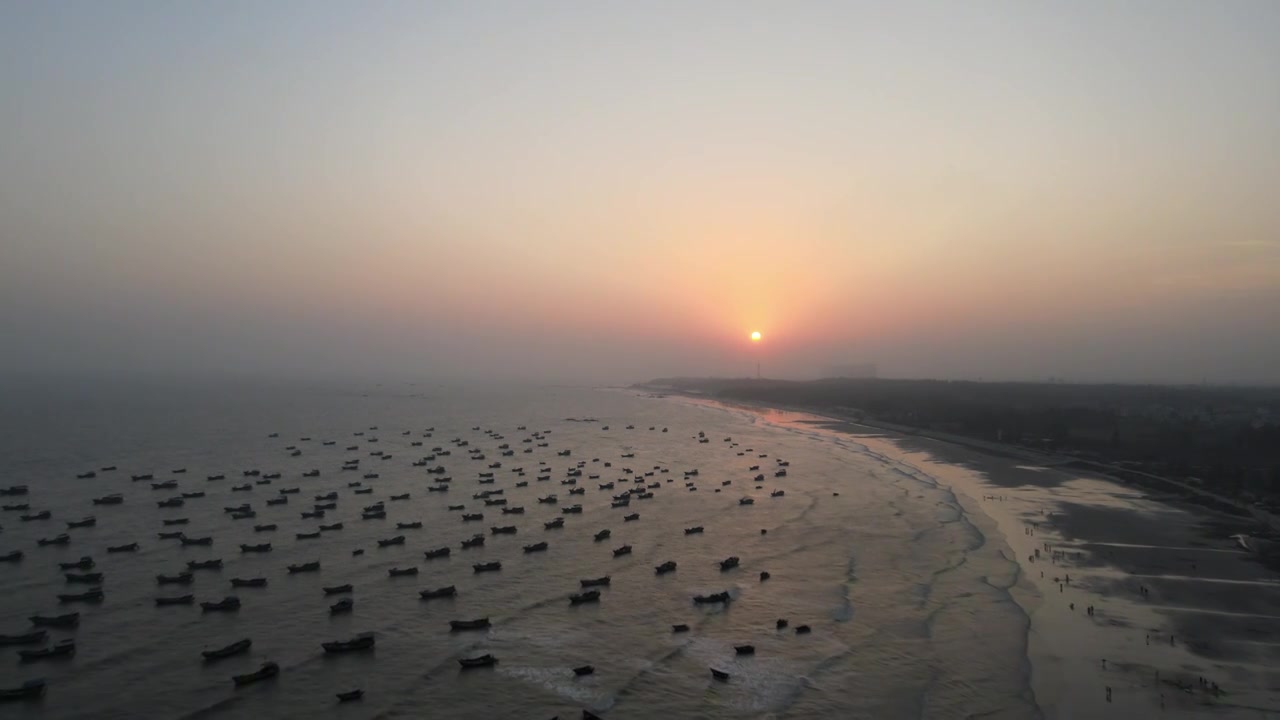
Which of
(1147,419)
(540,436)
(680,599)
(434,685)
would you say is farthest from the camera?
(1147,419)

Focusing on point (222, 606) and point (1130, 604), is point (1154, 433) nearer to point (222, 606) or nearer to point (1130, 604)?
point (1130, 604)

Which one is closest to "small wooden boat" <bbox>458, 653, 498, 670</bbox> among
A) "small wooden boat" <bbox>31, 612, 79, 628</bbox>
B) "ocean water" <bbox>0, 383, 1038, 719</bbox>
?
"ocean water" <bbox>0, 383, 1038, 719</bbox>

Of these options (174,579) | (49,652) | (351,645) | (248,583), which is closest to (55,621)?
(49,652)

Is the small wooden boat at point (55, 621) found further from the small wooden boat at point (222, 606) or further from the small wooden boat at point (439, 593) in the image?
the small wooden boat at point (439, 593)

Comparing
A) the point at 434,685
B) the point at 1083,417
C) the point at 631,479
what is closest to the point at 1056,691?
the point at 434,685

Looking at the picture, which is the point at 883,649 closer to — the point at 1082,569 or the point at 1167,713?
the point at 1167,713

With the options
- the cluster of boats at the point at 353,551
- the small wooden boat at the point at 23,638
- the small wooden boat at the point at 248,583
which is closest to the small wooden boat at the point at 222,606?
the cluster of boats at the point at 353,551
